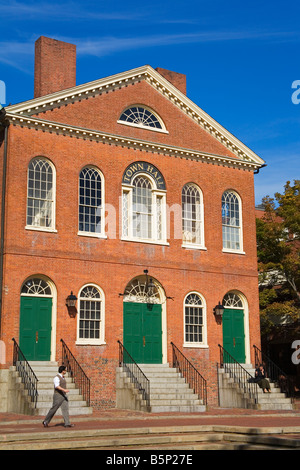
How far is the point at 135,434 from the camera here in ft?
45.5

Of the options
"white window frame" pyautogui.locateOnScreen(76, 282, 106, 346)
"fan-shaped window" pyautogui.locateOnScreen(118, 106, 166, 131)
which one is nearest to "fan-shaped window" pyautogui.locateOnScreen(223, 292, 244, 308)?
"white window frame" pyautogui.locateOnScreen(76, 282, 106, 346)

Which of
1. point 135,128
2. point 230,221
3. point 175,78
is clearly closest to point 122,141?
point 135,128

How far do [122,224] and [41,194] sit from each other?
3282 millimetres

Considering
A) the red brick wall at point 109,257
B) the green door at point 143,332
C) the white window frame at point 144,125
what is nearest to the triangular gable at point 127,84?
the red brick wall at point 109,257

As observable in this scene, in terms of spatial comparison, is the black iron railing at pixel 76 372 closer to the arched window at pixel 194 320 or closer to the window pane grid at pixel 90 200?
the window pane grid at pixel 90 200

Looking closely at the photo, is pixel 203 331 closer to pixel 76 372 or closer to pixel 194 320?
pixel 194 320

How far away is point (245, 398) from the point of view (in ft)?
75.4

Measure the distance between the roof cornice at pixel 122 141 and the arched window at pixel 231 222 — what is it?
4.70ft

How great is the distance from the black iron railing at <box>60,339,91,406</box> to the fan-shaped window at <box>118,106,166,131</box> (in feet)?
29.2

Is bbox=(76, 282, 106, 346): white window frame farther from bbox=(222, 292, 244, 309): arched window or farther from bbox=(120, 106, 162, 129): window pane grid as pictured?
bbox=(120, 106, 162, 129): window pane grid

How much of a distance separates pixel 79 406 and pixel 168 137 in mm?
11307

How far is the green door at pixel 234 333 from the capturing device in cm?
2573
